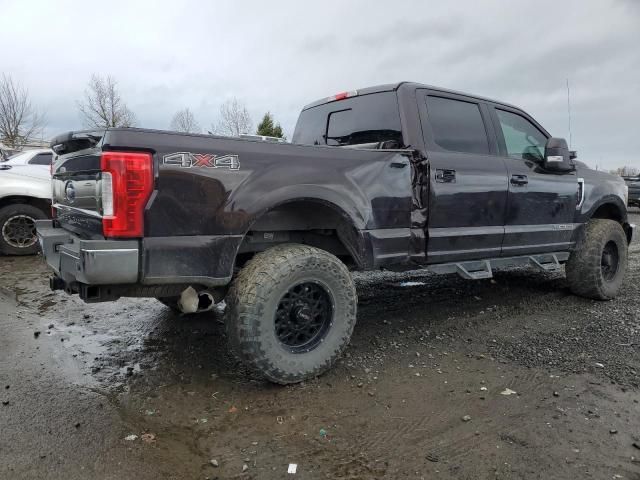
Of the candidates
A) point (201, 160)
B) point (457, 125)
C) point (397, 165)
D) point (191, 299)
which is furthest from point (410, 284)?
point (201, 160)

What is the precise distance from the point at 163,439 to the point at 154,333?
1.79m

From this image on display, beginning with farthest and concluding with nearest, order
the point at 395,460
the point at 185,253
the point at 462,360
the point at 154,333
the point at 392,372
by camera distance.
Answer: the point at 154,333, the point at 462,360, the point at 392,372, the point at 185,253, the point at 395,460

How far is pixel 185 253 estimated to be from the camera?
2799 mm

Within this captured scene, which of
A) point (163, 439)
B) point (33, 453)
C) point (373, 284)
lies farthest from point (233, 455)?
point (373, 284)

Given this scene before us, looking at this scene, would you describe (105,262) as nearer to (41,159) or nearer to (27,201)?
(27,201)

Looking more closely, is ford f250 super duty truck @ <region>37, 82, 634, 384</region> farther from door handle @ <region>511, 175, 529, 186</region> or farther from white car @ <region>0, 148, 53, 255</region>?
white car @ <region>0, 148, 53, 255</region>

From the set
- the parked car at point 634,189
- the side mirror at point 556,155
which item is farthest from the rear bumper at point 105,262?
the parked car at point 634,189

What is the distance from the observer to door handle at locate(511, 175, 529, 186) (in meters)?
4.50

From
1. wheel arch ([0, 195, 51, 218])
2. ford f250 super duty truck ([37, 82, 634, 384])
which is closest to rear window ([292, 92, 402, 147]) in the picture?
ford f250 super duty truck ([37, 82, 634, 384])

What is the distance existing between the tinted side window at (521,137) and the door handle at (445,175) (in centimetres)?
100

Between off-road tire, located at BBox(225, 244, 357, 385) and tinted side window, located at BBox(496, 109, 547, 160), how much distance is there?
2453 millimetres

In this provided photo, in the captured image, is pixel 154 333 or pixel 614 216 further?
pixel 614 216

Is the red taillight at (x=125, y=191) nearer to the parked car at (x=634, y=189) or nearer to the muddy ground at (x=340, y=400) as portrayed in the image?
the muddy ground at (x=340, y=400)

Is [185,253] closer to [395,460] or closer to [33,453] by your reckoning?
[33,453]
